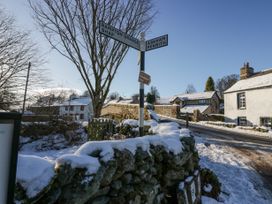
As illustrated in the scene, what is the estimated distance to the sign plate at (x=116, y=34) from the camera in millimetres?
4402

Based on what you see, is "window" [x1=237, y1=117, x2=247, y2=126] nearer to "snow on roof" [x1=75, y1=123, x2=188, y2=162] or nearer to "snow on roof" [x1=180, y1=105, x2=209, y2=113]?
"snow on roof" [x1=180, y1=105, x2=209, y2=113]

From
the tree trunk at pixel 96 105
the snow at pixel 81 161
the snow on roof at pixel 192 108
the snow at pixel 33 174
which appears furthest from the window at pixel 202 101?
the snow at pixel 33 174

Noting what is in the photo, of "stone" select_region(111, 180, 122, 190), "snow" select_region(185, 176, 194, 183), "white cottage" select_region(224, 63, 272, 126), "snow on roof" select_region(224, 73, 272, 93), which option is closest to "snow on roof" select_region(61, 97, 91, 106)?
"white cottage" select_region(224, 63, 272, 126)

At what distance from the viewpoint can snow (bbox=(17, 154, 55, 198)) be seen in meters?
1.92

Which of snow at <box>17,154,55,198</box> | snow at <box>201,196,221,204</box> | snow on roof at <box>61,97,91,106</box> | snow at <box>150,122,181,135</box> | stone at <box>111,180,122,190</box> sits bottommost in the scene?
snow at <box>201,196,221,204</box>

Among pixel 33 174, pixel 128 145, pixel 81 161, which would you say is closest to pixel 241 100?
pixel 128 145

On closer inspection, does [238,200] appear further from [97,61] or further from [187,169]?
[97,61]

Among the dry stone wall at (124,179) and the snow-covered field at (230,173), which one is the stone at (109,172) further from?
the snow-covered field at (230,173)

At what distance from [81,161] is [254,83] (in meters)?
28.8

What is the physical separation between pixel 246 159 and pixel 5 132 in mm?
9383

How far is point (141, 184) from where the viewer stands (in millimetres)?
3559

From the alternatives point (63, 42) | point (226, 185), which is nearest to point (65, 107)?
point (63, 42)

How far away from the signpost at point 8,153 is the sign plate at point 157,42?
13.1ft

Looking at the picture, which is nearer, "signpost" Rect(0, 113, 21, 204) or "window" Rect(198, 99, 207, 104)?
"signpost" Rect(0, 113, 21, 204)
